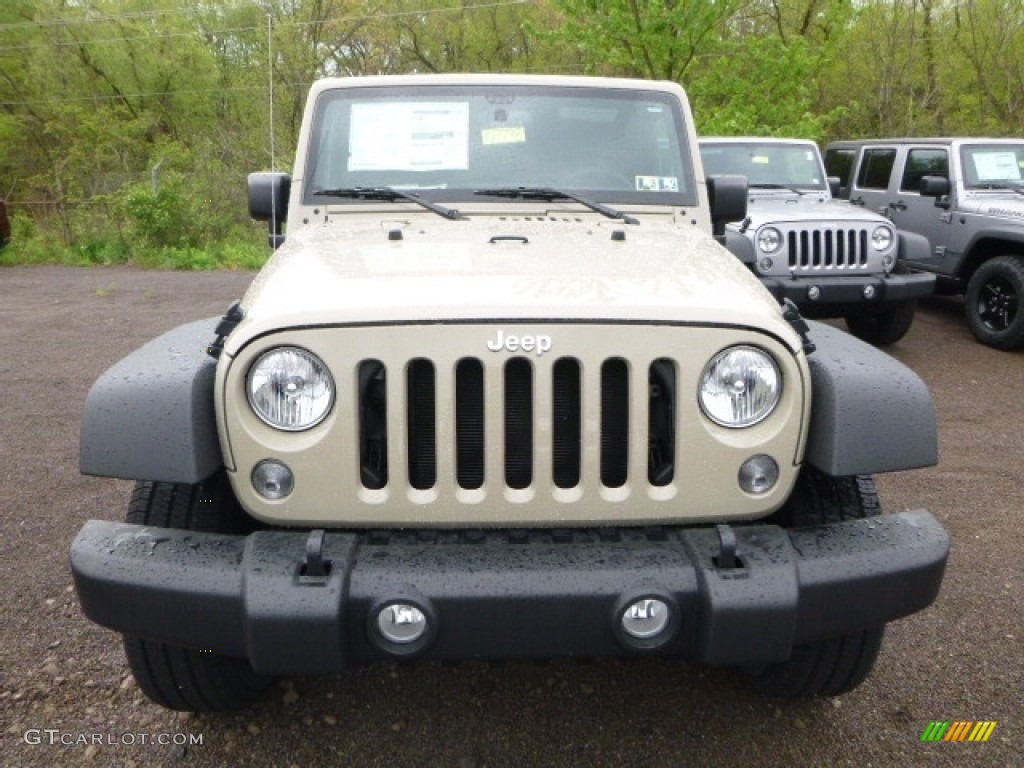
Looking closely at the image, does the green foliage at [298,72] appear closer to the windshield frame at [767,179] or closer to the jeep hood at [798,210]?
the windshield frame at [767,179]

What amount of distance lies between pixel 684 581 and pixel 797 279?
5321 millimetres

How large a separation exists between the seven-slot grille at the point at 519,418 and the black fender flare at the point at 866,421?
1.15 ft

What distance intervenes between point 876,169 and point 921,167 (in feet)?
2.32

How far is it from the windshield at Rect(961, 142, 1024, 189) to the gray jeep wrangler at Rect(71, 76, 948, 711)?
7.01 metres

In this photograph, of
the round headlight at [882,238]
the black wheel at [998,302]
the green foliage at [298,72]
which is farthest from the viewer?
the green foliage at [298,72]

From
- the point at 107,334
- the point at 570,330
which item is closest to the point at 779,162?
the point at 107,334

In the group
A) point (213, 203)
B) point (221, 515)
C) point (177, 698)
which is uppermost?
point (221, 515)

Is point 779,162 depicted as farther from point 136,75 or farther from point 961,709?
point 136,75

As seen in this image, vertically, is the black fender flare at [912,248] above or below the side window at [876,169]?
below

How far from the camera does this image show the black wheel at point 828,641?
236 centimetres

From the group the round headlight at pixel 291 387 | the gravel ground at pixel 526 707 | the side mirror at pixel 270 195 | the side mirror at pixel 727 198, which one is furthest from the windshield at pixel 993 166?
the round headlight at pixel 291 387

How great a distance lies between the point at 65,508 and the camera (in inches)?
162

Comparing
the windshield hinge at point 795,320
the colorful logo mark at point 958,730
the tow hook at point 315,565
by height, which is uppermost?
the windshield hinge at point 795,320

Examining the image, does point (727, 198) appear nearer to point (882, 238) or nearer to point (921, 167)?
point (882, 238)
